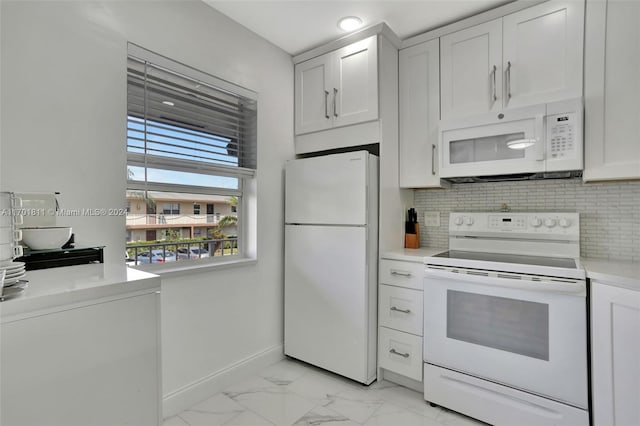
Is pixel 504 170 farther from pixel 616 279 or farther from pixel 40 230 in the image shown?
pixel 40 230

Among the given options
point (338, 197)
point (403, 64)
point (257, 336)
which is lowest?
point (257, 336)

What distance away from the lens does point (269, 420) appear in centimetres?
183

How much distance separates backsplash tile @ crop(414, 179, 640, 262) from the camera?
1.90 metres

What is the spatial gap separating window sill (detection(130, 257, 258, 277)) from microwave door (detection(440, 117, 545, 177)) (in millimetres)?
1527

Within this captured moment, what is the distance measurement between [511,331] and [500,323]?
0.06 m

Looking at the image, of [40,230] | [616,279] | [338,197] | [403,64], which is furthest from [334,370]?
[403,64]

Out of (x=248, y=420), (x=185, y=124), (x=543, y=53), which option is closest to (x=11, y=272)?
(x=185, y=124)

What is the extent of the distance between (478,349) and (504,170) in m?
1.06

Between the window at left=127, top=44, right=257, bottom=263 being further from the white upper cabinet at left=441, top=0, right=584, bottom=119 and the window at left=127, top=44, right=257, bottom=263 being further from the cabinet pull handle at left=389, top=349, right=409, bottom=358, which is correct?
the white upper cabinet at left=441, top=0, right=584, bottom=119

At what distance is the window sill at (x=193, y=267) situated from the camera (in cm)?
184

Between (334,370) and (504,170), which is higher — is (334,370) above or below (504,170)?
below

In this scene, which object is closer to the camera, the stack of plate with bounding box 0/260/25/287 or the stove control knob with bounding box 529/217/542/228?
the stack of plate with bounding box 0/260/25/287

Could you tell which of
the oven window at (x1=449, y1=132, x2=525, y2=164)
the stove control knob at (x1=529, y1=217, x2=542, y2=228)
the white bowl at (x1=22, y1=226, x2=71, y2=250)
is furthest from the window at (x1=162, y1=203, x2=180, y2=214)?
the stove control knob at (x1=529, y1=217, x2=542, y2=228)

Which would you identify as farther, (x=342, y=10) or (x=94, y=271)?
(x=342, y=10)
